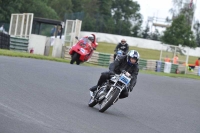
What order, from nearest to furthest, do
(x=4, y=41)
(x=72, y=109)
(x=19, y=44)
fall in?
1. (x=72, y=109)
2. (x=4, y=41)
3. (x=19, y=44)

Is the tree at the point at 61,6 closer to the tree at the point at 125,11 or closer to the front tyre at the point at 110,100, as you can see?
the tree at the point at 125,11

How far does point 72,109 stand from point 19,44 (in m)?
20.6

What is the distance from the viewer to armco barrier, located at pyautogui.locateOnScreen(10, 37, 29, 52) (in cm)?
3114

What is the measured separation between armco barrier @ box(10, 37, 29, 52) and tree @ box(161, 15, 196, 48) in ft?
99.8

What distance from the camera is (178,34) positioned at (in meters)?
60.7

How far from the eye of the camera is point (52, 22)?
33.9m

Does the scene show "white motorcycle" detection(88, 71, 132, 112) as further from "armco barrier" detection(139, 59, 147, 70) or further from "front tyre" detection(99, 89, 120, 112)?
"armco barrier" detection(139, 59, 147, 70)

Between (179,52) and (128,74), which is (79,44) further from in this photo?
(179,52)

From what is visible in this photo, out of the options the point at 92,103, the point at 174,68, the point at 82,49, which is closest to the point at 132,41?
the point at 174,68

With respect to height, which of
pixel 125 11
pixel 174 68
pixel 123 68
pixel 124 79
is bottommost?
pixel 174 68

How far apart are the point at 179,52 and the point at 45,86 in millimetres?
32277

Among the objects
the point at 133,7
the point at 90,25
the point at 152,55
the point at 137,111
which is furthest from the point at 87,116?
the point at 133,7

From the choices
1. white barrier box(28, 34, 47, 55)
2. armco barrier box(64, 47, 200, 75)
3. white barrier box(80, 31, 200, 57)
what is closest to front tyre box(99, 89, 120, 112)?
white barrier box(28, 34, 47, 55)

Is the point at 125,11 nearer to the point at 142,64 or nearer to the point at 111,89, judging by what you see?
the point at 142,64
